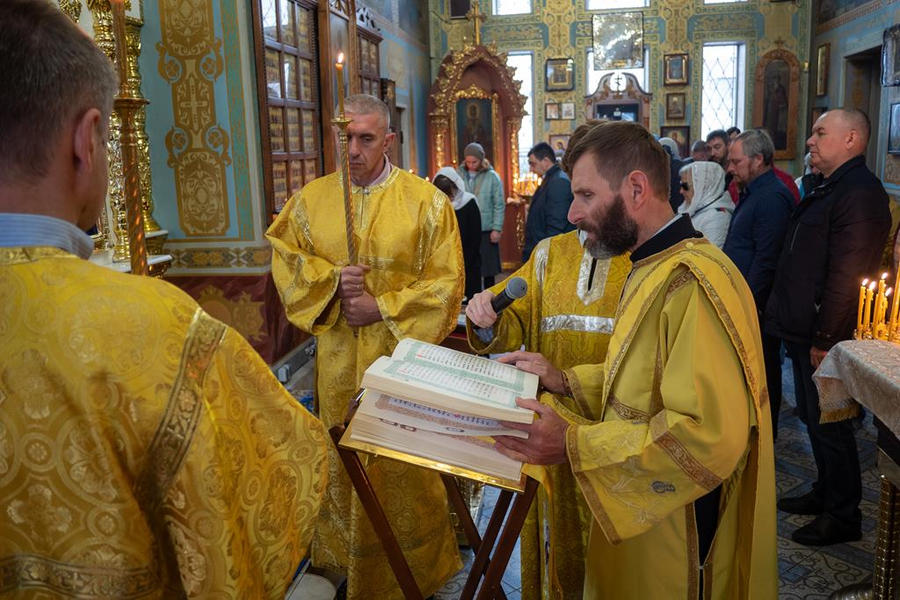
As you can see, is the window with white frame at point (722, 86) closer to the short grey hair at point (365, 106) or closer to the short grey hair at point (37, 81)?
the short grey hair at point (365, 106)

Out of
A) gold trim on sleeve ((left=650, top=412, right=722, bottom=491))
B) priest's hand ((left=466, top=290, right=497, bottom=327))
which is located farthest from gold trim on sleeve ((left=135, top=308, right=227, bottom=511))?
priest's hand ((left=466, top=290, right=497, bottom=327))

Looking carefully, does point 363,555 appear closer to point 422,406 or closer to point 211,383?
point 422,406

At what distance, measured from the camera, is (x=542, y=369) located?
1940 millimetres

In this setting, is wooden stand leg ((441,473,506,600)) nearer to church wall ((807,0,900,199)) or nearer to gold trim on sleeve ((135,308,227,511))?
gold trim on sleeve ((135,308,227,511))

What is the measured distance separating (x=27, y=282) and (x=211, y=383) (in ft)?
0.85

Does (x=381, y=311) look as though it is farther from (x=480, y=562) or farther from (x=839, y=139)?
(x=839, y=139)

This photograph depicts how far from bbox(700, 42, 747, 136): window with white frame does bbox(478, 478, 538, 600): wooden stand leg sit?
13.0 m

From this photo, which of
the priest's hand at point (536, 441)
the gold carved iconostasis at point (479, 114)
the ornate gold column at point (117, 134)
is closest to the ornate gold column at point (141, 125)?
the ornate gold column at point (117, 134)

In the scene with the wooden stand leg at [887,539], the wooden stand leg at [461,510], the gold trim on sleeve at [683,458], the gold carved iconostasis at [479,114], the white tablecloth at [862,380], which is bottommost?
the wooden stand leg at [887,539]

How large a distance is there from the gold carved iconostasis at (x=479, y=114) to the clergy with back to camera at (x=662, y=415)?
9156 mm

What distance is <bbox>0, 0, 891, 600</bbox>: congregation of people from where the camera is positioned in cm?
93

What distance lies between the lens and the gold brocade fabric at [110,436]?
0.92m

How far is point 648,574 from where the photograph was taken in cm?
174

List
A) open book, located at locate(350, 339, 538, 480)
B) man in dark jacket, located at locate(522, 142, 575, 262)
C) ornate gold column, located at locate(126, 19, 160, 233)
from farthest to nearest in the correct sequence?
1. man in dark jacket, located at locate(522, 142, 575, 262)
2. ornate gold column, located at locate(126, 19, 160, 233)
3. open book, located at locate(350, 339, 538, 480)
